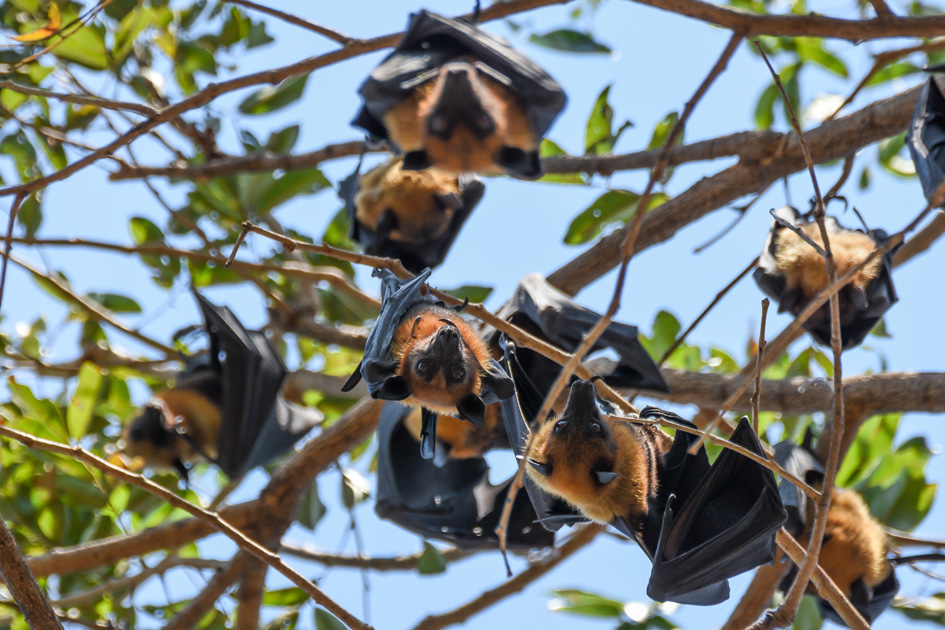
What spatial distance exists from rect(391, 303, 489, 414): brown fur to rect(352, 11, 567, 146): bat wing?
1277 mm

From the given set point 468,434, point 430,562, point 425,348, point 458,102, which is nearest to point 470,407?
point 425,348

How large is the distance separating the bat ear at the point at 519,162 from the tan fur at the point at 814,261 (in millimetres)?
1186

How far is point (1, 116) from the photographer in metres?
5.11

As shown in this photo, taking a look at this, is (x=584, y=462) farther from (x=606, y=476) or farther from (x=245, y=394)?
(x=245, y=394)

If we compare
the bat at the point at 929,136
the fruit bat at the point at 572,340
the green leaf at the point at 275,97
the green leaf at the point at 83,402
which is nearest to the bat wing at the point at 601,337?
the fruit bat at the point at 572,340

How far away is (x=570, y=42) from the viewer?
516 centimetres

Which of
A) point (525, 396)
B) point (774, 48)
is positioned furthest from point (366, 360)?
point (774, 48)

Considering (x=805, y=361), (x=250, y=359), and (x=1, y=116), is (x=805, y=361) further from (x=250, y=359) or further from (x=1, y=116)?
(x=1, y=116)

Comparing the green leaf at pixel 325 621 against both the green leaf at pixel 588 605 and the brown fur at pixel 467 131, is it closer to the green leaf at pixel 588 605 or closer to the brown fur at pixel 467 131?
the green leaf at pixel 588 605

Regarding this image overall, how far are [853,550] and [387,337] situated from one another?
8.42 ft

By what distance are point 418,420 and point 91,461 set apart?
1.79 meters

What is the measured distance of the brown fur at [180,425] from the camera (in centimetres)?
545

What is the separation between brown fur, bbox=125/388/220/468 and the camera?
545 centimetres

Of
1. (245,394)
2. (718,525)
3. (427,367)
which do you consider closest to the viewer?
(427,367)
